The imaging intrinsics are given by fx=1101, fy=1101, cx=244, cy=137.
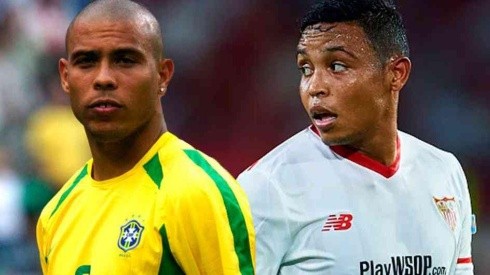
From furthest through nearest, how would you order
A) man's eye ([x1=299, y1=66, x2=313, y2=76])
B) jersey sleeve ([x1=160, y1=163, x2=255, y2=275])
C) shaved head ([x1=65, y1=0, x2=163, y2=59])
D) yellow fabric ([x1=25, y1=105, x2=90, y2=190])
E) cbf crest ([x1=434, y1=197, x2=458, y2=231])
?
yellow fabric ([x1=25, y1=105, x2=90, y2=190]) < cbf crest ([x1=434, y1=197, x2=458, y2=231]) < man's eye ([x1=299, y1=66, x2=313, y2=76]) < shaved head ([x1=65, y1=0, x2=163, y2=59]) < jersey sleeve ([x1=160, y1=163, x2=255, y2=275])

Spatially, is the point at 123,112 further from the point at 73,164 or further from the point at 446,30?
the point at 446,30

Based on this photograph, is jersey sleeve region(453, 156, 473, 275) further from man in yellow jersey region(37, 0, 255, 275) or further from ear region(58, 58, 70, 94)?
ear region(58, 58, 70, 94)

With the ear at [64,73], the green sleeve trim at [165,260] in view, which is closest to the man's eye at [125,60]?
the ear at [64,73]

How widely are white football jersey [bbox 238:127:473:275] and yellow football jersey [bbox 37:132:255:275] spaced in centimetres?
36

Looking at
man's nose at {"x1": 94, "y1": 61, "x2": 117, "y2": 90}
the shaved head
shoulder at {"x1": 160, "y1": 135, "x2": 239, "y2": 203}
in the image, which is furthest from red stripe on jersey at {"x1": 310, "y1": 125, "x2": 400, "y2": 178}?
man's nose at {"x1": 94, "y1": 61, "x2": 117, "y2": 90}

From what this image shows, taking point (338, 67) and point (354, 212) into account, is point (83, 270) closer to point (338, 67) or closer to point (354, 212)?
point (354, 212)

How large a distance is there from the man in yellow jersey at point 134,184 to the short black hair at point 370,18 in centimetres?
60

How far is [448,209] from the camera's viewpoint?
377cm

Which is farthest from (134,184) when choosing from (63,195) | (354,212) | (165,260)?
(354,212)

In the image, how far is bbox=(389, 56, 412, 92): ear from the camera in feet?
12.2

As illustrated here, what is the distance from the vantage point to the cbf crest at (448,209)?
12.3 feet

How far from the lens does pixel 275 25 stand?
9.46m

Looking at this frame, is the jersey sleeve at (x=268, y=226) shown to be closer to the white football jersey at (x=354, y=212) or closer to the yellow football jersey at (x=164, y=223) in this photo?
the white football jersey at (x=354, y=212)

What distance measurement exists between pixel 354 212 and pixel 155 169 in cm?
74
